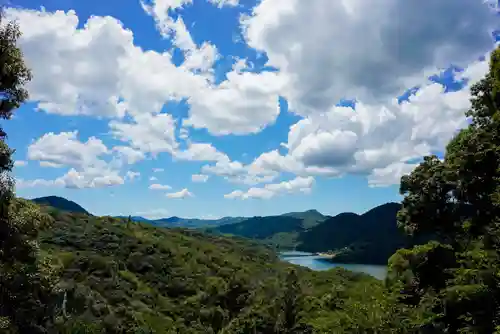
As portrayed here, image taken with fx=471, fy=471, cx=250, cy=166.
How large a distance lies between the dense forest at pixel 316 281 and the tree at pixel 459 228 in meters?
0.07

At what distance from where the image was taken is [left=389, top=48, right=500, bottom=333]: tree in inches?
786

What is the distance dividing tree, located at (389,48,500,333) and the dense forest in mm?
66

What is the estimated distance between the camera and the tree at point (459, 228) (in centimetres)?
1995

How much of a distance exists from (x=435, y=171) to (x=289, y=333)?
1703cm

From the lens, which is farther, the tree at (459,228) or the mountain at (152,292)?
the tree at (459,228)

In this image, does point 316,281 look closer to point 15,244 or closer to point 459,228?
point 459,228

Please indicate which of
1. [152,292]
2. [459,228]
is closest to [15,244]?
[459,228]

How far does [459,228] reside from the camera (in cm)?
3006

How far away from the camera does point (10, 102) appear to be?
37.5 ft

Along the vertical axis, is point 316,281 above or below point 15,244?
below

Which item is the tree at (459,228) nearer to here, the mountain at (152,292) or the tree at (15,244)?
the mountain at (152,292)

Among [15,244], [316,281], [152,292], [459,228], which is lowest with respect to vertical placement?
[152,292]

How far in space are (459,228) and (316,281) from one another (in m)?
44.3

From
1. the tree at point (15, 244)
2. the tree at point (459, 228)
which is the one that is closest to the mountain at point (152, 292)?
the tree at point (15, 244)
